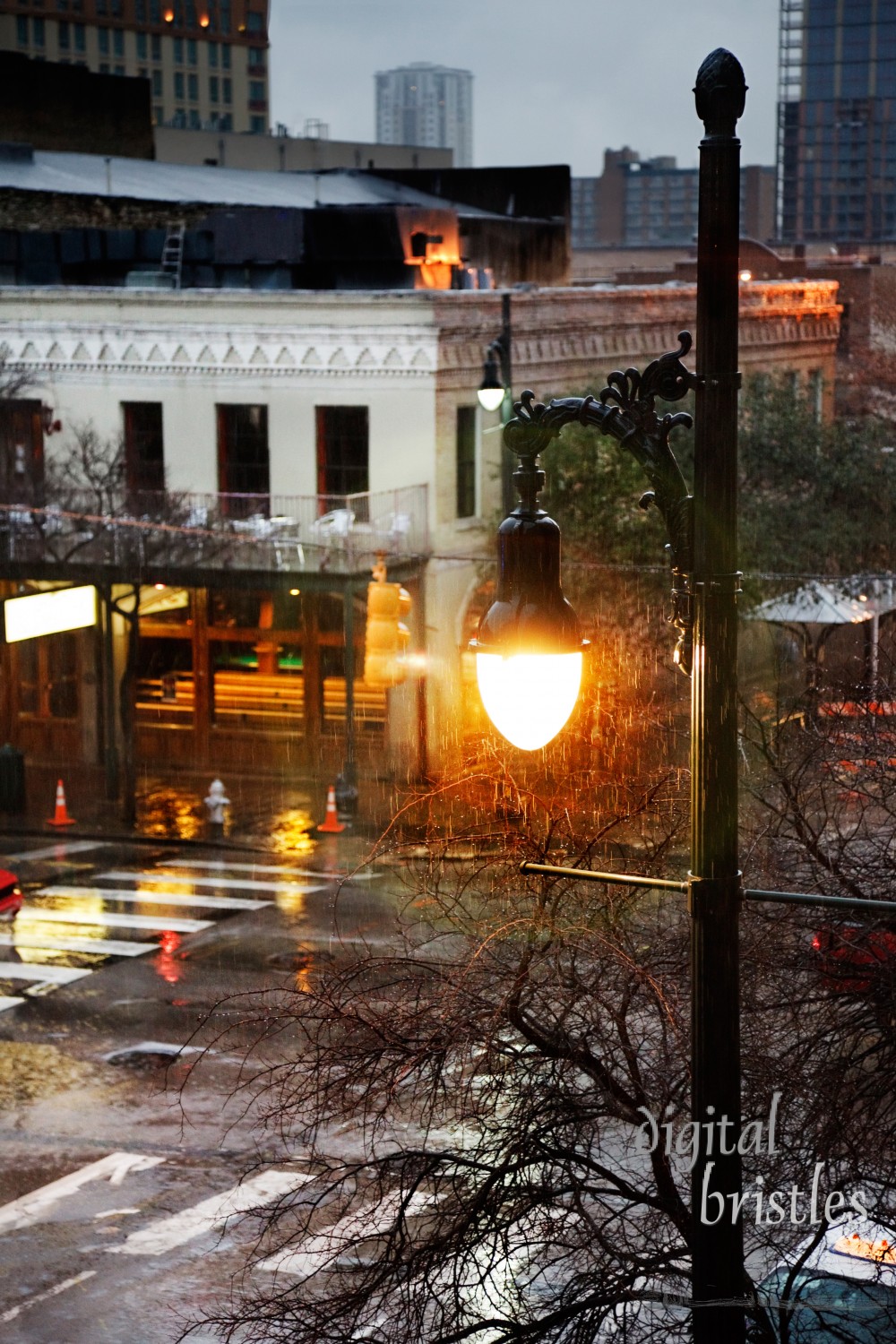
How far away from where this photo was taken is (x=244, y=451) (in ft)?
107

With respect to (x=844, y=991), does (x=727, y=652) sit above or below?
above

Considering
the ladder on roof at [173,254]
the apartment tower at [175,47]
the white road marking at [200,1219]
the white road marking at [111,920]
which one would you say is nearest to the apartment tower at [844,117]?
the apartment tower at [175,47]

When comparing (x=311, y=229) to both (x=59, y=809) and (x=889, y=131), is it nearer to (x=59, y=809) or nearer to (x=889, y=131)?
(x=59, y=809)

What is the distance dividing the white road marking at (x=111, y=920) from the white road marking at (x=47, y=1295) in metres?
9.00

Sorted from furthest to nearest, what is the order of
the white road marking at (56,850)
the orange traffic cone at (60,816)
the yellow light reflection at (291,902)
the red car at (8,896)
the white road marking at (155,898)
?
the orange traffic cone at (60,816) < the white road marking at (56,850) < the white road marking at (155,898) < the yellow light reflection at (291,902) < the red car at (8,896)

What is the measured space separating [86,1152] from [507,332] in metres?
13.4

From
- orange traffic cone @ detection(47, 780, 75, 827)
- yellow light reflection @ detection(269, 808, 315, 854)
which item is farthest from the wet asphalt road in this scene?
orange traffic cone @ detection(47, 780, 75, 827)

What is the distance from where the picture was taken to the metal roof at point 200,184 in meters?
46.0

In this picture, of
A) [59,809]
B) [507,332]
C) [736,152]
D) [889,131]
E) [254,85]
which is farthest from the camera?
[889,131]

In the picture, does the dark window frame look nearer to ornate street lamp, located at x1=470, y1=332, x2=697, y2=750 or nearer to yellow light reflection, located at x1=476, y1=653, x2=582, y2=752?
ornate street lamp, located at x1=470, y1=332, x2=697, y2=750

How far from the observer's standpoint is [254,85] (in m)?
142

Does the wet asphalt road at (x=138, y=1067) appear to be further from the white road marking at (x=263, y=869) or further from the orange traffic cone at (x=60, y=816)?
the orange traffic cone at (x=60, y=816)

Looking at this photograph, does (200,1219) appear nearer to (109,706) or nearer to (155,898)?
(155,898)

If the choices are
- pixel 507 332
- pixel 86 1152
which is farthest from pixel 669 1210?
pixel 507 332
